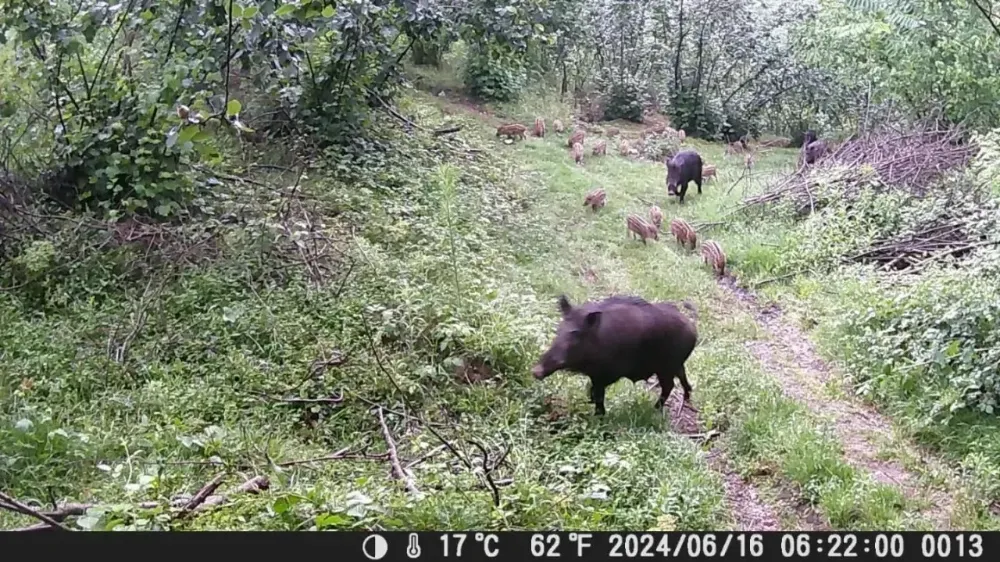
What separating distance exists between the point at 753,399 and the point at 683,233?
1778mm

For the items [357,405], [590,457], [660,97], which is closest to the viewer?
[590,457]

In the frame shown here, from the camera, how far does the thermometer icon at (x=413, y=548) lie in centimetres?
154

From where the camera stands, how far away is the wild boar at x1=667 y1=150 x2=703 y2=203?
5.91 meters

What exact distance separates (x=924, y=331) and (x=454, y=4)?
9.60ft

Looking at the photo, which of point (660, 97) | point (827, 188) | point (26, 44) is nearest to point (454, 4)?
point (26, 44)

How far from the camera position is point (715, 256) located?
170 inches

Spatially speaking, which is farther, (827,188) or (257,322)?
(827,188)

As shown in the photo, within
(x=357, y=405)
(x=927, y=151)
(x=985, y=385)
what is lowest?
(x=357, y=405)

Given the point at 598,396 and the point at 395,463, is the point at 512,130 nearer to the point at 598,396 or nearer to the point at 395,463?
the point at 598,396

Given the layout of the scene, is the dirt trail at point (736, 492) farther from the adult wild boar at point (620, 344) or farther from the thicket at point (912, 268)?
the thicket at point (912, 268)

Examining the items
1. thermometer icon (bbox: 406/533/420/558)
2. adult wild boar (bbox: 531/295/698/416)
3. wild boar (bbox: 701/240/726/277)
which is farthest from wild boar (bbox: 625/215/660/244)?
thermometer icon (bbox: 406/533/420/558)

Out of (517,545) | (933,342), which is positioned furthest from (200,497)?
(933,342)

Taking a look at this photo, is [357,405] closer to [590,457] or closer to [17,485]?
[590,457]

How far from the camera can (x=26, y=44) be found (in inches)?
138
